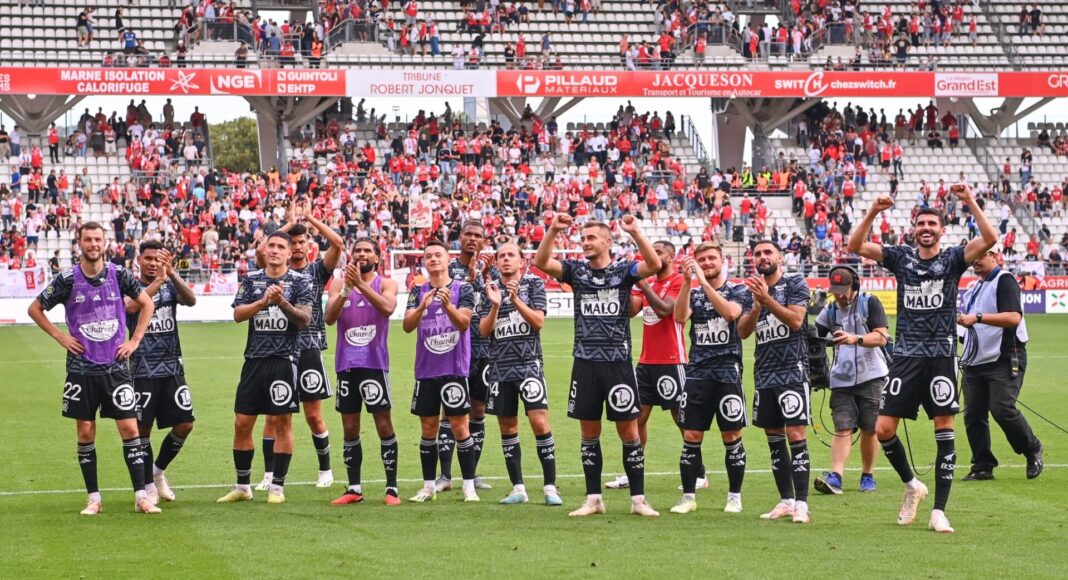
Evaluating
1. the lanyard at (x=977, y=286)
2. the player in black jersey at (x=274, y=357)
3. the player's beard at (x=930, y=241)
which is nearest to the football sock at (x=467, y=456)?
the player in black jersey at (x=274, y=357)

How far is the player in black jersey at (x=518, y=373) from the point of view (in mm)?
11203

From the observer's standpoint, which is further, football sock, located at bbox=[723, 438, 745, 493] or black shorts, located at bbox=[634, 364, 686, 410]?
black shorts, located at bbox=[634, 364, 686, 410]

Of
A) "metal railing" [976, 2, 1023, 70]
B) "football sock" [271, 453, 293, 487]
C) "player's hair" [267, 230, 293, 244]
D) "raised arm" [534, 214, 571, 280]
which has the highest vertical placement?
"metal railing" [976, 2, 1023, 70]

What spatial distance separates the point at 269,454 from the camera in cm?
1198

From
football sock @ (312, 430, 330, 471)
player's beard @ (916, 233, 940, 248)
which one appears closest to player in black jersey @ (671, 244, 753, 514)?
player's beard @ (916, 233, 940, 248)

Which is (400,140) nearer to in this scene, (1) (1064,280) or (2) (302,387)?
(1) (1064,280)

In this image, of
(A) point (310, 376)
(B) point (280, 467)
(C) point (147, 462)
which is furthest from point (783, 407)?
(C) point (147, 462)

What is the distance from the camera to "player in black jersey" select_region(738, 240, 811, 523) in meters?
10.6

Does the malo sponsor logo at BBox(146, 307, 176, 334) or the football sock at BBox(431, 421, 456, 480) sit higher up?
the malo sponsor logo at BBox(146, 307, 176, 334)

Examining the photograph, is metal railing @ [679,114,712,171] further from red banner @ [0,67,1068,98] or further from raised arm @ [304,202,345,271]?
raised arm @ [304,202,345,271]

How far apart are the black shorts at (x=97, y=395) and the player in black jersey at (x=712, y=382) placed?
440cm

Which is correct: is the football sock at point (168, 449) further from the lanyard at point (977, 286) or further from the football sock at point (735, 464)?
the lanyard at point (977, 286)

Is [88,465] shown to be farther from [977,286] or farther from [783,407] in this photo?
[977,286]

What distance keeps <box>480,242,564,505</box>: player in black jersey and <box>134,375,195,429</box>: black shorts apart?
102 inches
